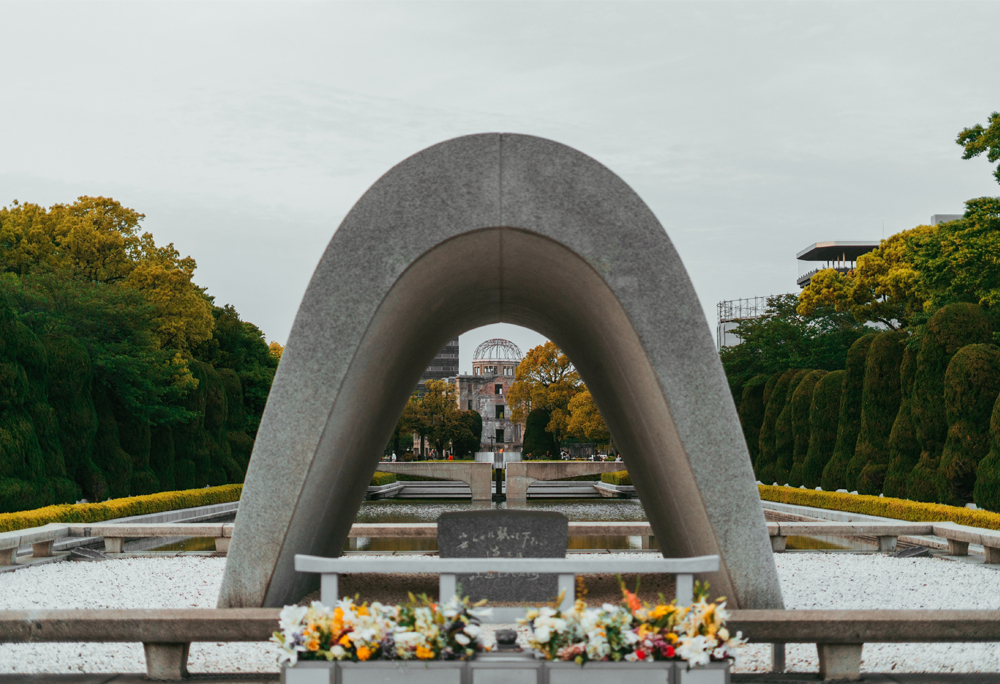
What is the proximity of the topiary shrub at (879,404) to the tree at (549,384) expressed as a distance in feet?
86.4

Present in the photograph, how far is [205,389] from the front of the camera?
27969mm

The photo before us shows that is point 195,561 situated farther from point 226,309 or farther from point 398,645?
point 226,309

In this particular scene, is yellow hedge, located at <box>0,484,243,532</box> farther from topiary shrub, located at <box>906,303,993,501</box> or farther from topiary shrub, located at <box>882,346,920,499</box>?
topiary shrub, located at <box>882,346,920,499</box>

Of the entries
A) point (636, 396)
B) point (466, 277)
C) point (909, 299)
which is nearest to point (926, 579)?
point (636, 396)

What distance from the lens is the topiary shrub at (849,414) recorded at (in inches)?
907

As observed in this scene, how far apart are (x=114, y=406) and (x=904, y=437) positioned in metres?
21.4

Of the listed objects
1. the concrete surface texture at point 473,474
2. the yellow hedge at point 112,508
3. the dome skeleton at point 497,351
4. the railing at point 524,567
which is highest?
the dome skeleton at point 497,351

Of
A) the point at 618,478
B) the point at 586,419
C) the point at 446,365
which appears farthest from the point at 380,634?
the point at 446,365

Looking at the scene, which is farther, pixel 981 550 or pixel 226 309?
pixel 226 309

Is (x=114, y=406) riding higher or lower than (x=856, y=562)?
higher

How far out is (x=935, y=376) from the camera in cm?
1852

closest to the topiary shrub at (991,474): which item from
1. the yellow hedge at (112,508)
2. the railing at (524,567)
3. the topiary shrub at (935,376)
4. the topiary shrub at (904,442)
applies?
the topiary shrub at (935,376)

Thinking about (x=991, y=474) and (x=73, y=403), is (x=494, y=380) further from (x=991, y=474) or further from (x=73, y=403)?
(x=991, y=474)

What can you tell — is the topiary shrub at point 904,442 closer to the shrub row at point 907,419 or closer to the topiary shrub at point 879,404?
the shrub row at point 907,419
